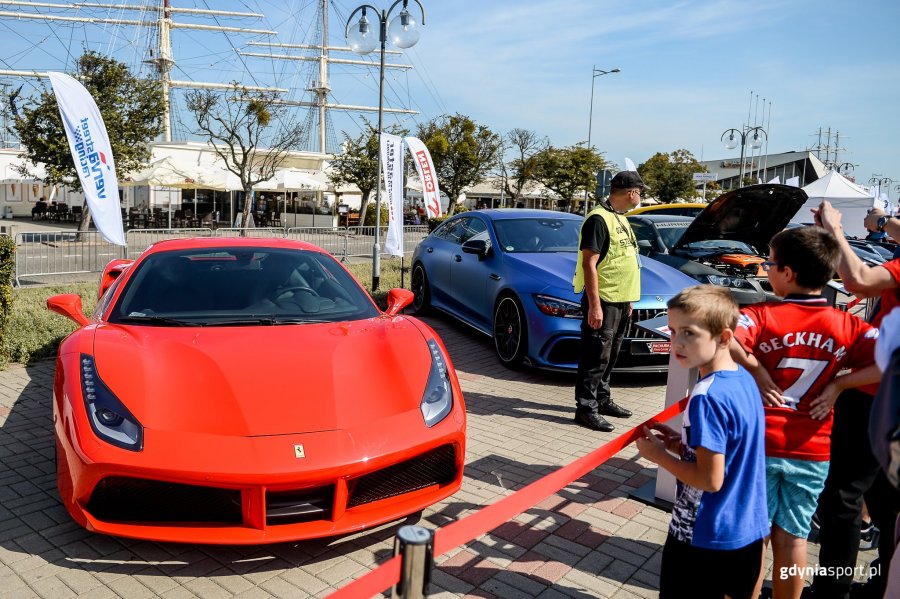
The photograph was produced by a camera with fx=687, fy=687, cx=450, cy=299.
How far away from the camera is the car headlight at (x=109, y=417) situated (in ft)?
9.59

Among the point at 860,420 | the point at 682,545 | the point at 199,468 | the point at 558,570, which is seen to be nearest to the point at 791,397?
the point at 860,420

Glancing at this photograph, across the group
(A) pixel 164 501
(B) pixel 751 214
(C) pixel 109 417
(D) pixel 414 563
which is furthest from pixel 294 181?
(D) pixel 414 563

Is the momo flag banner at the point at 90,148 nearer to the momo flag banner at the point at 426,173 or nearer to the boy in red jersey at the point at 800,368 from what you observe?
the momo flag banner at the point at 426,173

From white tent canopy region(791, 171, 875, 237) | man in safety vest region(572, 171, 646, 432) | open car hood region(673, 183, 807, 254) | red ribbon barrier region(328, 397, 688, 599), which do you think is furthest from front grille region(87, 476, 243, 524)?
white tent canopy region(791, 171, 875, 237)

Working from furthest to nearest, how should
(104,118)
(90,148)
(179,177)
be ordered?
1. (179,177)
2. (104,118)
3. (90,148)

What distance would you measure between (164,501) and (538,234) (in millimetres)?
5454

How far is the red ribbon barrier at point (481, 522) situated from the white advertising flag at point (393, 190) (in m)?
9.85

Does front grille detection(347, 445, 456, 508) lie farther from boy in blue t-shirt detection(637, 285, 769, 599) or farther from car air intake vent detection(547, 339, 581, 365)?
car air intake vent detection(547, 339, 581, 365)

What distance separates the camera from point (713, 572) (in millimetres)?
2086

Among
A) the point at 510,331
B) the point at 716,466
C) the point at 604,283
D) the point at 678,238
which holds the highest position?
the point at 678,238

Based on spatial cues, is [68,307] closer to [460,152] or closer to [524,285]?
[524,285]

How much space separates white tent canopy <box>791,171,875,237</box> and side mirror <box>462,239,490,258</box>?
1694cm

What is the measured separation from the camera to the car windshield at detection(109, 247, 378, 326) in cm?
405

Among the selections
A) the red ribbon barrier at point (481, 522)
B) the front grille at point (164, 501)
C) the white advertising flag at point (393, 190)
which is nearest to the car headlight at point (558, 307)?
the red ribbon barrier at point (481, 522)
